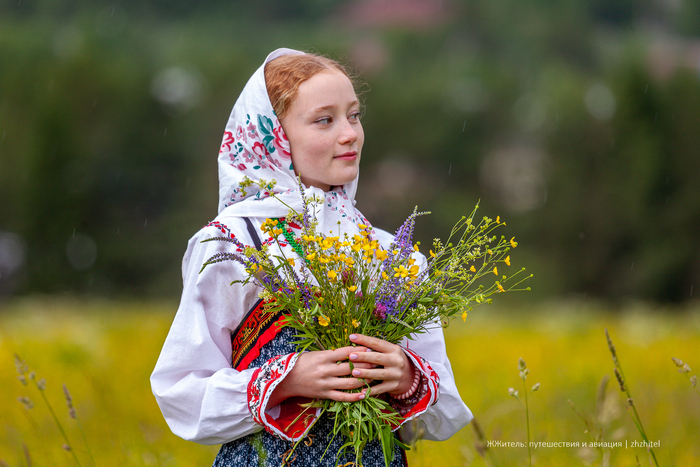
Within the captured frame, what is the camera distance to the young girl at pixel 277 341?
5.87 feet

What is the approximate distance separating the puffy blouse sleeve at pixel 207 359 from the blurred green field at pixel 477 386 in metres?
0.83

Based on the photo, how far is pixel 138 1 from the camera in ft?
98.9

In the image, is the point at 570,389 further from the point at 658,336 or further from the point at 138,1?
the point at 138,1

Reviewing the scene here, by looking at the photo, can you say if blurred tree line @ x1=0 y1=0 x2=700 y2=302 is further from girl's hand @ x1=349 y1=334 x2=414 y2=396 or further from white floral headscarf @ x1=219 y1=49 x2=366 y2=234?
girl's hand @ x1=349 y1=334 x2=414 y2=396

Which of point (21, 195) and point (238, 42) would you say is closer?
point (21, 195)

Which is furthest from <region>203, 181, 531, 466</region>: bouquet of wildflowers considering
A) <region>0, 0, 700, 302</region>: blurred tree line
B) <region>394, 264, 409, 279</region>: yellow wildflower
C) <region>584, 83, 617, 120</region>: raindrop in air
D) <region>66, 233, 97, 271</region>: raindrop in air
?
<region>584, 83, 617, 120</region>: raindrop in air

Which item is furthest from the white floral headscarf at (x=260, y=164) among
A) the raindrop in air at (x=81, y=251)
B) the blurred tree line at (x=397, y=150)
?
the raindrop in air at (x=81, y=251)

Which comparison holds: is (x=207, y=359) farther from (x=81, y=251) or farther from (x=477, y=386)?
(x=81, y=251)

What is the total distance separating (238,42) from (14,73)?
24.9ft

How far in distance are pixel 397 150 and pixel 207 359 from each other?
62.4 ft

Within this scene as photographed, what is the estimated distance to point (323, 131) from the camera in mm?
2094

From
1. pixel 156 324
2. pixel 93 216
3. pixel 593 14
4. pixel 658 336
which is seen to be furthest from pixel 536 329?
pixel 593 14

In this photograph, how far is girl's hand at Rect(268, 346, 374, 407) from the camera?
1728mm

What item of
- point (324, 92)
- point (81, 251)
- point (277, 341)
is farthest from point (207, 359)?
point (81, 251)
